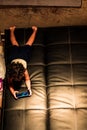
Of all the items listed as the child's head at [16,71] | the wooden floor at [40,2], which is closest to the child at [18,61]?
the child's head at [16,71]

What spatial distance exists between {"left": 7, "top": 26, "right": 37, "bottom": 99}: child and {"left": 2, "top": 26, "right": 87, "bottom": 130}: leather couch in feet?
0.19

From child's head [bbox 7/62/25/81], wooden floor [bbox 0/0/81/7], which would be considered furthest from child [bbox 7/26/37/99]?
wooden floor [bbox 0/0/81/7]

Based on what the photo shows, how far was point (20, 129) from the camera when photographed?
2.45 m

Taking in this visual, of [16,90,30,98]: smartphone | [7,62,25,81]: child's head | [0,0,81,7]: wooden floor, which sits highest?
[0,0,81,7]: wooden floor

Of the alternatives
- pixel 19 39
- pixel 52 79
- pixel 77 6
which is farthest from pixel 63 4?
pixel 52 79

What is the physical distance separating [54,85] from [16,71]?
488 millimetres

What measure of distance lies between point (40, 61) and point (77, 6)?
1024 millimetres

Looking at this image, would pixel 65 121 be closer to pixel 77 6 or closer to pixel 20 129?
pixel 20 129

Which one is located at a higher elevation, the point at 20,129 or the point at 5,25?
the point at 5,25

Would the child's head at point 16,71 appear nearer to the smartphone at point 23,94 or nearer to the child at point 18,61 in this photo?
the child at point 18,61

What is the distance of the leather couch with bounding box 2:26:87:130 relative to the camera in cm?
249

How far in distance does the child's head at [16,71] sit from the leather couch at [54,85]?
0.71 feet

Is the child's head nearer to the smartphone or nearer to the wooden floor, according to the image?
the smartphone

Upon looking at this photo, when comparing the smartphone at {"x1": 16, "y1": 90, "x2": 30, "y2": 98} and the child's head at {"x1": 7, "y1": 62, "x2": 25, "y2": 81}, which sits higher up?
the child's head at {"x1": 7, "y1": 62, "x2": 25, "y2": 81}
